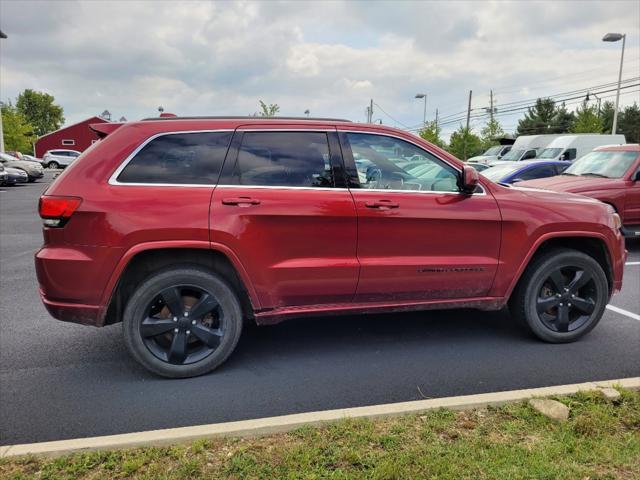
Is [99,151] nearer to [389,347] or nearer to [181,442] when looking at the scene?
[181,442]

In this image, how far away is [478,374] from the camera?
3.82 meters

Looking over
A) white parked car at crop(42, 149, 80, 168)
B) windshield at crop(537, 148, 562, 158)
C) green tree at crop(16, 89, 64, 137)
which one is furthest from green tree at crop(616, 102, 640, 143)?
green tree at crop(16, 89, 64, 137)

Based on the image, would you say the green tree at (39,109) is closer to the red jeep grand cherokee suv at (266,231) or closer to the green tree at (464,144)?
the green tree at (464,144)

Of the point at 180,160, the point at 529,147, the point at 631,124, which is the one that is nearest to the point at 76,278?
the point at 180,160

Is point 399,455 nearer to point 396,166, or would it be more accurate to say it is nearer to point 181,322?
point 181,322

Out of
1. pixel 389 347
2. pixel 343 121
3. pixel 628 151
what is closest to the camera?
pixel 343 121

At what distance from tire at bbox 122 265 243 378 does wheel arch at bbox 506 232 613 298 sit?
2.34 meters

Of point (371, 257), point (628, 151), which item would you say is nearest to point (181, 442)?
point (371, 257)

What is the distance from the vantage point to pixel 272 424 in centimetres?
288

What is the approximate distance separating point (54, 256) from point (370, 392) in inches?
92.9

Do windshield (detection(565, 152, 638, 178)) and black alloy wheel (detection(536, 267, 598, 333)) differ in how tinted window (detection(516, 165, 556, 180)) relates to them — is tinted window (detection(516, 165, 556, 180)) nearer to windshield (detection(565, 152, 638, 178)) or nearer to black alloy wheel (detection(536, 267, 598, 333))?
windshield (detection(565, 152, 638, 178))

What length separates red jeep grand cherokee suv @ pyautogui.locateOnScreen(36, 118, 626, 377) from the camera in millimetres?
3479

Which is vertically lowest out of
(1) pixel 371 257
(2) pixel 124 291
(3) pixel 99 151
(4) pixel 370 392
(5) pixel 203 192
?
(4) pixel 370 392

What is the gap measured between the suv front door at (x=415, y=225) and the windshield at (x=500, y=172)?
769cm
